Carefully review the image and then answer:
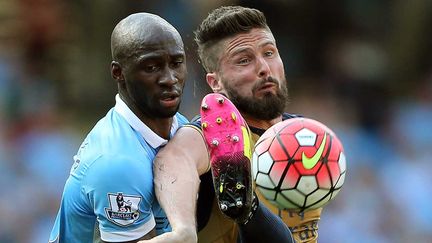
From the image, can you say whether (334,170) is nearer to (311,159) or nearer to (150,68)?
(311,159)

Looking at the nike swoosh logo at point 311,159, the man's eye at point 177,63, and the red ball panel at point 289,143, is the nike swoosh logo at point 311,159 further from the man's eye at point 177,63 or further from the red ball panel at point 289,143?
the man's eye at point 177,63

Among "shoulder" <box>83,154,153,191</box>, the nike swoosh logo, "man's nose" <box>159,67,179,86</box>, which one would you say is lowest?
the nike swoosh logo

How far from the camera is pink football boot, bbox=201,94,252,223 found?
204 inches

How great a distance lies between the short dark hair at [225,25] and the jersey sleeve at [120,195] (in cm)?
122

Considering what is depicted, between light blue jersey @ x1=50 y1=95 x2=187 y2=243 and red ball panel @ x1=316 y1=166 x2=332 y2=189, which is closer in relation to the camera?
light blue jersey @ x1=50 y1=95 x2=187 y2=243

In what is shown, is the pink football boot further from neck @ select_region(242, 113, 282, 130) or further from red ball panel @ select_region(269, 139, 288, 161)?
neck @ select_region(242, 113, 282, 130)

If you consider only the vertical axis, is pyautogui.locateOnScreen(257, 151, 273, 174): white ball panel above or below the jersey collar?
below

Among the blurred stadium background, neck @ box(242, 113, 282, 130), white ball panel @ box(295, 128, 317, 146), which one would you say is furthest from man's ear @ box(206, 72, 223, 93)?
the blurred stadium background

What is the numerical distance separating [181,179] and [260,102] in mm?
973

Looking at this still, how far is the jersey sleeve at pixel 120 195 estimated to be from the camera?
4988 mm

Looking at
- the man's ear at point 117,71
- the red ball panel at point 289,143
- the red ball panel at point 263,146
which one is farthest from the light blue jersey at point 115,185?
the red ball panel at point 289,143

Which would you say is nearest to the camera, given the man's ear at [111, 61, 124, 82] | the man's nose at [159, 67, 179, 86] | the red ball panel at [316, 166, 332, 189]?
the man's nose at [159, 67, 179, 86]

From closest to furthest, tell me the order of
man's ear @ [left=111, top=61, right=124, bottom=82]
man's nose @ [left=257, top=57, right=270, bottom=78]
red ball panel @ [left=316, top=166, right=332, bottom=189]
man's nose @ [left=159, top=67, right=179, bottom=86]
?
1. man's nose @ [left=159, top=67, right=179, bottom=86]
2. man's ear @ [left=111, top=61, right=124, bottom=82]
3. red ball panel @ [left=316, top=166, right=332, bottom=189]
4. man's nose @ [left=257, top=57, right=270, bottom=78]

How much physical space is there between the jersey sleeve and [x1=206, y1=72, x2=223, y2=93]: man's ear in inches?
42.6
